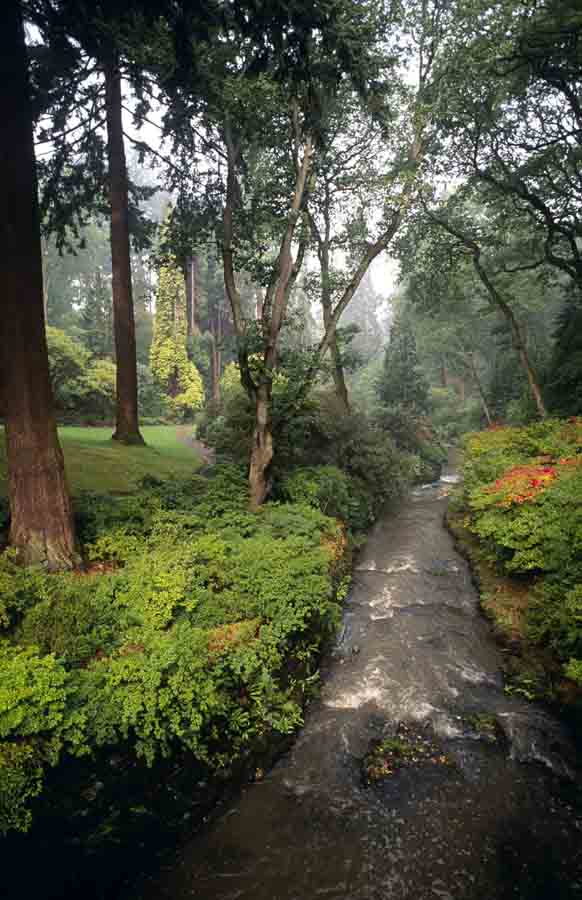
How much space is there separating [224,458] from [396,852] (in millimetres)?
9393

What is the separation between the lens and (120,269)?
43.3 feet

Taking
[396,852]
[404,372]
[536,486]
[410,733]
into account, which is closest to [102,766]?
[396,852]

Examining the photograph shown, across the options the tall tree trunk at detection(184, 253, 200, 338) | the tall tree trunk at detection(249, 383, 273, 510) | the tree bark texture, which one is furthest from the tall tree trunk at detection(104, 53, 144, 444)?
the tall tree trunk at detection(184, 253, 200, 338)

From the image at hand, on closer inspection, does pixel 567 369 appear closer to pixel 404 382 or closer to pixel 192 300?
pixel 404 382

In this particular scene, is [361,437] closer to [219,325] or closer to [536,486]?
[536,486]

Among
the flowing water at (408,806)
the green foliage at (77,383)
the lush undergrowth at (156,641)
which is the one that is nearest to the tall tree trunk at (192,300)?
the green foliage at (77,383)

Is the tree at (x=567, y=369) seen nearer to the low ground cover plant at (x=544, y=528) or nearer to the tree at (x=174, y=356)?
the low ground cover plant at (x=544, y=528)

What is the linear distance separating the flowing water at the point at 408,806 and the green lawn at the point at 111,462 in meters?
6.10

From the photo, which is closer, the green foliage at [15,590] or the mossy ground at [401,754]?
the green foliage at [15,590]

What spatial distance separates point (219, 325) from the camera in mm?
36625

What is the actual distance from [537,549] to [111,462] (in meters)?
9.74

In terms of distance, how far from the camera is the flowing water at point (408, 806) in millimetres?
3580

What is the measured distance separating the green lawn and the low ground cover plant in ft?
23.5

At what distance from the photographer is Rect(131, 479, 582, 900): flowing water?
3580 millimetres
